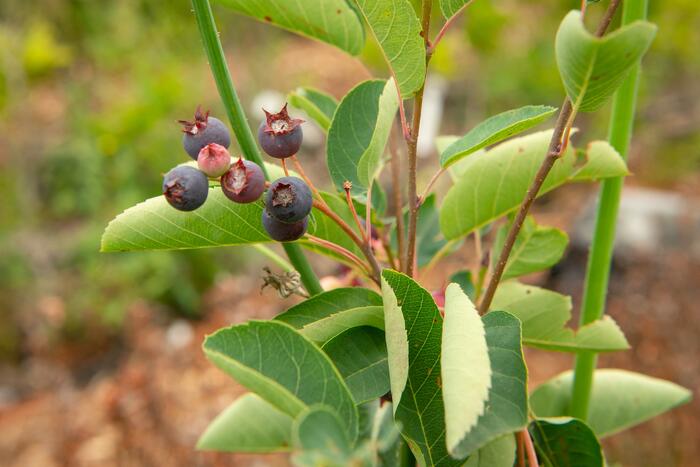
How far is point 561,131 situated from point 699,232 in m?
2.42

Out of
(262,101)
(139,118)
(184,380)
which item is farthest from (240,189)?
(262,101)

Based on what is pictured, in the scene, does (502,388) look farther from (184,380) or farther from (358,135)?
(184,380)

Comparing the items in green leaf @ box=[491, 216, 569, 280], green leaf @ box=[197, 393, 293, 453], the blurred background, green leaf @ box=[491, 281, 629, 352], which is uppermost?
green leaf @ box=[491, 216, 569, 280]

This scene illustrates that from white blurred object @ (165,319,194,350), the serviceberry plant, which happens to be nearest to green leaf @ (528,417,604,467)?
the serviceberry plant

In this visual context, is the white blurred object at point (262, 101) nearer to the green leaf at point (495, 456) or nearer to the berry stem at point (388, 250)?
the berry stem at point (388, 250)

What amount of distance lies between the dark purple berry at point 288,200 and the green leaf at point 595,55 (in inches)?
5.6

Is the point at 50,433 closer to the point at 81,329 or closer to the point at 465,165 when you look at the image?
the point at 81,329

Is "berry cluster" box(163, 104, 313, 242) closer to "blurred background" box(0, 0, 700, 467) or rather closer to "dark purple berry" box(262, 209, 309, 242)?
"dark purple berry" box(262, 209, 309, 242)

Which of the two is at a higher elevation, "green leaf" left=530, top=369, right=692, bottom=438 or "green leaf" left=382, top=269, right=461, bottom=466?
"green leaf" left=382, top=269, right=461, bottom=466

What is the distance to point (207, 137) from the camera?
392 millimetres

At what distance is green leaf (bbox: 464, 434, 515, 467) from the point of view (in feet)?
1.42

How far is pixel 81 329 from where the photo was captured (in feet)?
8.98

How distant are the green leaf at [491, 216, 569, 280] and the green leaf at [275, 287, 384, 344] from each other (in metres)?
0.13

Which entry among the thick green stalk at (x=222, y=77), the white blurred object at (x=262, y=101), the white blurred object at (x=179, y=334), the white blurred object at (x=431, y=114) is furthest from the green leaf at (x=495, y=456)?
the white blurred object at (x=262, y=101)
